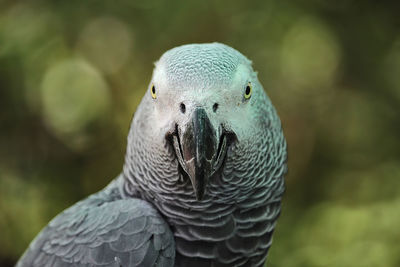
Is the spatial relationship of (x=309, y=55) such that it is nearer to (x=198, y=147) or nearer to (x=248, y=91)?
(x=248, y=91)

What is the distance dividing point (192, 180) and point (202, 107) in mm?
154

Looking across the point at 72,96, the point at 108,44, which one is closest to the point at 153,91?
the point at 72,96

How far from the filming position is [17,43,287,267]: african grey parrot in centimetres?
88

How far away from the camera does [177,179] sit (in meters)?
0.97

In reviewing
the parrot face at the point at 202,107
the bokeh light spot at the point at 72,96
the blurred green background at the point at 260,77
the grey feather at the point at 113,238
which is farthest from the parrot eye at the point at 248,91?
the bokeh light spot at the point at 72,96

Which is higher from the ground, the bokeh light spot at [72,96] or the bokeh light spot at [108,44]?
the bokeh light spot at [108,44]

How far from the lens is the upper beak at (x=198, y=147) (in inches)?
32.9

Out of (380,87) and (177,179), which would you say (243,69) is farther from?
(380,87)

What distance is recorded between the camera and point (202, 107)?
85 centimetres

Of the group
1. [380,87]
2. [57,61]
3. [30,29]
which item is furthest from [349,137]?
[30,29]

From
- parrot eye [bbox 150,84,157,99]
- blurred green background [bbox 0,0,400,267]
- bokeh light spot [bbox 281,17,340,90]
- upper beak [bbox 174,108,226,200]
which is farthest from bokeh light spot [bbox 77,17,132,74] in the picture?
upper beak [bbox 174,108,226,200]

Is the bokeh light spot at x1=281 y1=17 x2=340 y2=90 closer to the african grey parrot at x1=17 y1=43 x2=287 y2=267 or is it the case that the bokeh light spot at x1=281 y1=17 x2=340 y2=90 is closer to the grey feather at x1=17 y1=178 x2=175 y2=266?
the african grey parrot at x1=17 y1=43 x2=287 y2=267

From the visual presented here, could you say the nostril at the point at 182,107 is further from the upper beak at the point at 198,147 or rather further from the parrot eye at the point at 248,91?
the parrot eye at the point at 248,91

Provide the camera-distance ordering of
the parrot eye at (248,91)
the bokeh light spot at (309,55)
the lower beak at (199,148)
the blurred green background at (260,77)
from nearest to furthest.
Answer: the lower beak at (199,148) → the parrot eye at (248,91) → the blurred green background at (260,77) → the bokeh light spot at (309,55)
